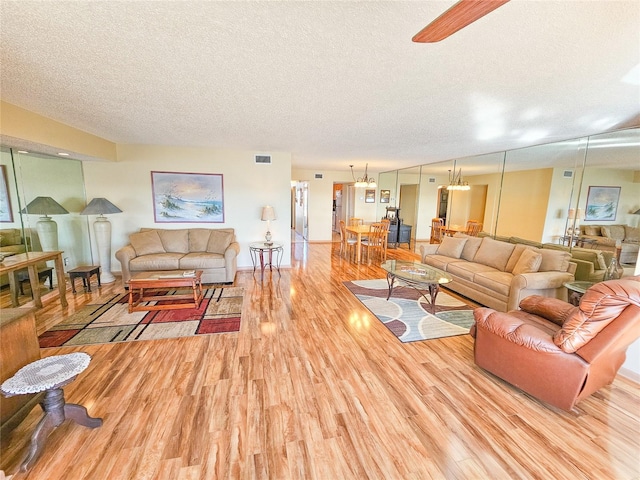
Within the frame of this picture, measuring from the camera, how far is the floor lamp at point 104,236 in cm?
434

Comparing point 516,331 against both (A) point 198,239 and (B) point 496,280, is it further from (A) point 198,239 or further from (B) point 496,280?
(A) point 198,239

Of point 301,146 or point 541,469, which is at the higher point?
point 301,146

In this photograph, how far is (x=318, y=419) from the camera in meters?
1.83

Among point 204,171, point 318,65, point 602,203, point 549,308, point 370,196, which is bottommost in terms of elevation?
point 549,308

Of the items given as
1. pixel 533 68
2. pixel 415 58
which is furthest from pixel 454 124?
pixel 415 58

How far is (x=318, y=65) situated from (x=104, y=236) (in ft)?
15.0

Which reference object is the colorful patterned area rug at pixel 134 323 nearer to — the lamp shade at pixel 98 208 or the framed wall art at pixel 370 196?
the lamp shade at pixel 98 208

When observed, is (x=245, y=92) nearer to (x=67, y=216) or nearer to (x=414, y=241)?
(x=67, y=216)

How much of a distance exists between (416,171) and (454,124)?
5.66m

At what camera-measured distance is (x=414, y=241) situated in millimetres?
8781

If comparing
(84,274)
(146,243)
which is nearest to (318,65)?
(146,243)

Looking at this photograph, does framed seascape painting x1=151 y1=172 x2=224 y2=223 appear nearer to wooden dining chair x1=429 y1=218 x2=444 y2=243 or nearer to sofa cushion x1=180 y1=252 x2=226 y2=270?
sofa cushion x1=180 y1=252 x2=226 y2=270

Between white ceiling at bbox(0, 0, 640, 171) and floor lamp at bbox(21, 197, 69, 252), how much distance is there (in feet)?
4.17

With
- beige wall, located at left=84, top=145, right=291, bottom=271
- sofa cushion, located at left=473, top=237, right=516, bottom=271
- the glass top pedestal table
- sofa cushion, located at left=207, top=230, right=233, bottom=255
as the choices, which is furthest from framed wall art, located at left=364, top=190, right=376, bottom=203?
sofa cushion, located at left=207, top=230, right=233, bottom=255
